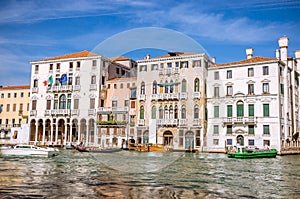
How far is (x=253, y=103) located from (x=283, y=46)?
6.70 meters

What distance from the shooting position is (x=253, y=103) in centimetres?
2995

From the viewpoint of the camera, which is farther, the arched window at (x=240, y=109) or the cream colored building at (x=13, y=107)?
the cream colored building at (x=13, y=107)

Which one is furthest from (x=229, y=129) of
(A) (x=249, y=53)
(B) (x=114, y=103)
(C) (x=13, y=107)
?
(C) (x=13, y=107)

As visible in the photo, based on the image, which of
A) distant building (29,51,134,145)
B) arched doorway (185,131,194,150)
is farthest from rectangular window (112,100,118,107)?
distant building (29,51,134,145)

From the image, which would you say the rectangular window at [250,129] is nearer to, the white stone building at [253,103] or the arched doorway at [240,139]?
the white stone building at [253,103]

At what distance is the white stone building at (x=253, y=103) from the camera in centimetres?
2920

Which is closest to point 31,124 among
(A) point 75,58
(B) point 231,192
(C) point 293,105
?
(A) point 75,58

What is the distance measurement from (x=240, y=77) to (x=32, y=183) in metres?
24.6

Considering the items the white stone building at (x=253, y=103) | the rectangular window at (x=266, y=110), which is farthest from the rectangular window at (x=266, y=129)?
the rectangular window at (x=266, y=110)

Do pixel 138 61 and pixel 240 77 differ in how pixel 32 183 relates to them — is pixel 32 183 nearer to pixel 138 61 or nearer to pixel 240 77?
pixel 138 61

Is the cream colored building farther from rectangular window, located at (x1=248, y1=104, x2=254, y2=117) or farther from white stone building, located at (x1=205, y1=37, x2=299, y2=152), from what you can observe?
rectangular window, located at (x1=248, y1=104, x2=254, y2=117)

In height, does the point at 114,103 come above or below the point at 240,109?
below

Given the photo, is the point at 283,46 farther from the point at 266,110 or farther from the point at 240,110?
the point at 240,110

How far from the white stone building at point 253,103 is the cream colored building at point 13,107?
22.6m
